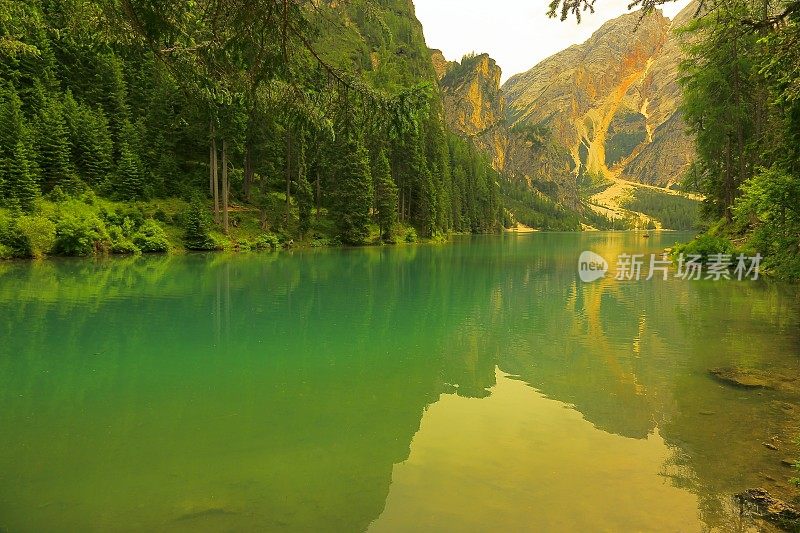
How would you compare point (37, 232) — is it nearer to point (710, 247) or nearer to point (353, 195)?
point (353, 195)

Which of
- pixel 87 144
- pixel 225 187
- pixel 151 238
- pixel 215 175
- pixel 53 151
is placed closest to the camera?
pixel 53 151

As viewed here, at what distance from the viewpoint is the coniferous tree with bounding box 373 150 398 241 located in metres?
61.0

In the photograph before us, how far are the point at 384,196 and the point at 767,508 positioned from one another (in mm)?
56906

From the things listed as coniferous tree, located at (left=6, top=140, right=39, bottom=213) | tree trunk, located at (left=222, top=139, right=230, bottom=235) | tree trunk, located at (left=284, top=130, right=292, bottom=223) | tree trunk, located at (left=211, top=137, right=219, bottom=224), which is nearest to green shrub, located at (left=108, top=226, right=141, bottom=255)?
coniferous tree, located at (left=6, top=140, right=39, bottom=213)

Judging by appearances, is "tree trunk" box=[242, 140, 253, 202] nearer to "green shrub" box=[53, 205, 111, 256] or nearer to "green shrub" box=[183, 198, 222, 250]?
"green shrub" box=[183, 198, 222, 250]

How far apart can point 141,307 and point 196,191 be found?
36.0 metres

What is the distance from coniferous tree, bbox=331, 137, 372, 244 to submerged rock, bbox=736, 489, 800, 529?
52483mm

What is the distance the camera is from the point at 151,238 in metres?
41.1

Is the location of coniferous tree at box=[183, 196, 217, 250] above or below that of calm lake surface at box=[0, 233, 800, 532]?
above

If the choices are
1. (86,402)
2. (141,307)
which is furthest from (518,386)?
(141,307)

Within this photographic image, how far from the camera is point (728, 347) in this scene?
41.5 feet

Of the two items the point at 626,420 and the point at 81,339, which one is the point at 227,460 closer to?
the point at 626,420

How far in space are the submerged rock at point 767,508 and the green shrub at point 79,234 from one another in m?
40.3

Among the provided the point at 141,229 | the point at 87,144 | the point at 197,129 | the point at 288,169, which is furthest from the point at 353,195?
the point at 87,144
